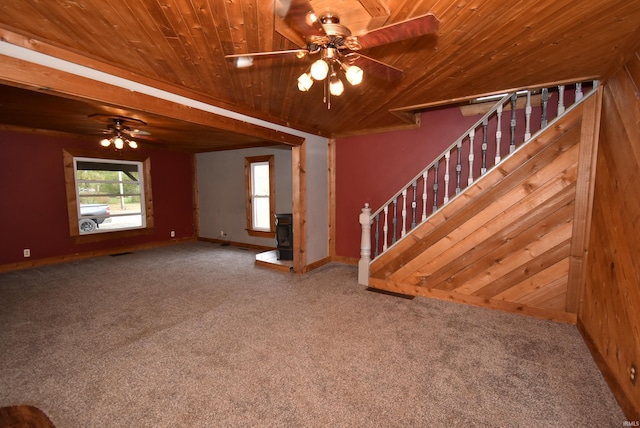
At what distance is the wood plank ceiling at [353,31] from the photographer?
1.62m

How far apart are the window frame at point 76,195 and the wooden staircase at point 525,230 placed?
19.9ft

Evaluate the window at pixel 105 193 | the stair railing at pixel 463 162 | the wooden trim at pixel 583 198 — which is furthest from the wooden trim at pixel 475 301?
the window at pixel 105 193

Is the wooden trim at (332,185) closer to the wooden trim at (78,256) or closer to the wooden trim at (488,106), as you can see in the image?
the wooden trim at (488,106)

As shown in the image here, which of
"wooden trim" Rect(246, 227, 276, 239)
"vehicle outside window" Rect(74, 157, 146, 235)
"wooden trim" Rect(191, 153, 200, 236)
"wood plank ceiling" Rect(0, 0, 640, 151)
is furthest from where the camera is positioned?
"wooden trim" Rect(191, 153, 200, 236)

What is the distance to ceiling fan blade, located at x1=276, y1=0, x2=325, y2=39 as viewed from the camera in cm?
130

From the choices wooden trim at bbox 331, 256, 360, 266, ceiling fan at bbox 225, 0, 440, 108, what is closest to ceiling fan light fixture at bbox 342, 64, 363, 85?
ceiling fan at bbox 225, 0, 440, 108

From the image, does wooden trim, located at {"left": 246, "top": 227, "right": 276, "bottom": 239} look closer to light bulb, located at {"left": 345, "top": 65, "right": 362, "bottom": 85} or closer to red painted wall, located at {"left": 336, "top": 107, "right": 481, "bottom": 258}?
red painted wall, located at {"left": 336, "top": 107, "right": 481, "bottom": 258}

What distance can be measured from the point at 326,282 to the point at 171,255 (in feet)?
12.1

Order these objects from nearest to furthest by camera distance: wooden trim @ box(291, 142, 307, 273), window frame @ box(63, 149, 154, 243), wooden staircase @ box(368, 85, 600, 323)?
wooden staircase @ box(368, 85, 600, 323)
wooden trim @ box(291, 142, 307, 273)
window frame @ box(63, 149, 154, 243)

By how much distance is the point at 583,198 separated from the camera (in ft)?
8.94

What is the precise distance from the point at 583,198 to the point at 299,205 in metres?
3.41

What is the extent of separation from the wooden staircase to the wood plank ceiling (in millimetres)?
679

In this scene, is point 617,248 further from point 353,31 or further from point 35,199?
point 35,199

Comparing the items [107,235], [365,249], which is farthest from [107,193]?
[365,249]
